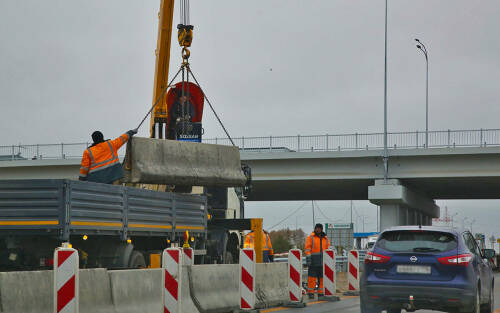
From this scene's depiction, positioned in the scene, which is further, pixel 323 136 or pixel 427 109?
pixel 427 109

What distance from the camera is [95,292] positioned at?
34.8ft

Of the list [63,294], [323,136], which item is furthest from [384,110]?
[63,294]

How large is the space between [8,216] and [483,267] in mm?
7607

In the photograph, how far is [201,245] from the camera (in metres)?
18.8

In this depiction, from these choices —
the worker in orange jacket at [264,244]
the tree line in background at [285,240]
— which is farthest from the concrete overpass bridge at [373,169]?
the tree line in background at [285,240]

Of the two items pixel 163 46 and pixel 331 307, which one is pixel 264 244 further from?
pixel 163 46

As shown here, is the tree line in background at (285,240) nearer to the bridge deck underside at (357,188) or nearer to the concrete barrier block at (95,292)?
the bridge deck underside at (357,188)

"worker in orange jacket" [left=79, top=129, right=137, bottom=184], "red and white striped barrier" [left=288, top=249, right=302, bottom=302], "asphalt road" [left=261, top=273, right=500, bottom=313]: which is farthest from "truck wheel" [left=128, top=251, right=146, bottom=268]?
"red and white striped barrier" [left=288, top=249, right=302, bottom=302]

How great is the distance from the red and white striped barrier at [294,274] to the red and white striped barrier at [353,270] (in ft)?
11.8

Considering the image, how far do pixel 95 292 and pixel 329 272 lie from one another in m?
8.87

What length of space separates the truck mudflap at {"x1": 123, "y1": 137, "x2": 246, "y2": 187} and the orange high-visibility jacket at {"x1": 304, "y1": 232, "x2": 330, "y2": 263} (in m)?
2.21

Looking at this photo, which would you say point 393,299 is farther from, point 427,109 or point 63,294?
point 427,109

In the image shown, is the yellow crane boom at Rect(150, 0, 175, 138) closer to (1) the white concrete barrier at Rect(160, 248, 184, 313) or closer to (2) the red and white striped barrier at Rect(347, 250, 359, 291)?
(2) the red and white striped barrier at Rect(347, 250, 359, 291)

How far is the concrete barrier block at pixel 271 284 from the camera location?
50.7ft
